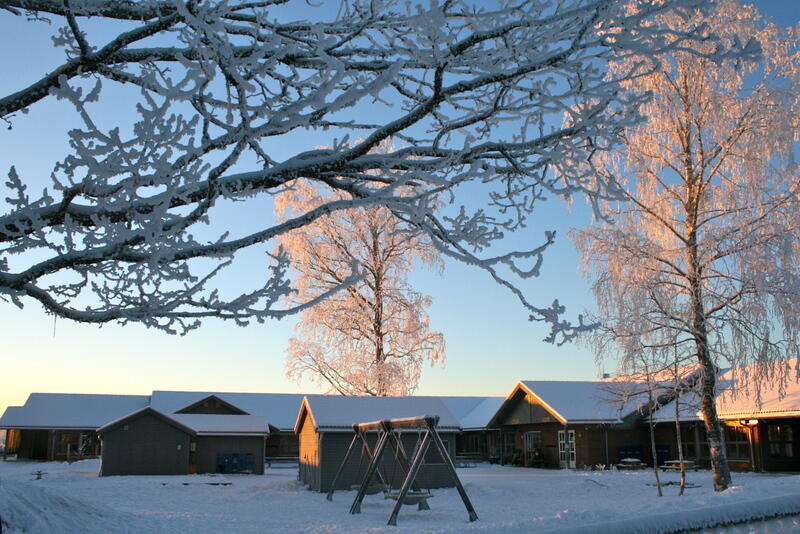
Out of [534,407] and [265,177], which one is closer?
[265,177]

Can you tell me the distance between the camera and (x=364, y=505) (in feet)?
59.6

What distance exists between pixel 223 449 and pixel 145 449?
3.39m

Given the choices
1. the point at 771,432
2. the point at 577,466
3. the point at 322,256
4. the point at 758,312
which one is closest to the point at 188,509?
the point at 322,256

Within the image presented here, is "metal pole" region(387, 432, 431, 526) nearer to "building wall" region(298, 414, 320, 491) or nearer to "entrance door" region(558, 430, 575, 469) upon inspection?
"building wall" region(298, 414, 320, 491)

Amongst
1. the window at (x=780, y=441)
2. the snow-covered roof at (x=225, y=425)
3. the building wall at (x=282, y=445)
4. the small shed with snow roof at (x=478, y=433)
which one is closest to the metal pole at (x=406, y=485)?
the window at (x=780, y=441)

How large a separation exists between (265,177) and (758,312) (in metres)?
14.1

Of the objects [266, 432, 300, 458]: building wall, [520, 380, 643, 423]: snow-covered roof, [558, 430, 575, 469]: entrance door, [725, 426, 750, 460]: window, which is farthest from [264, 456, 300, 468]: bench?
[725, 426, 750, 460]: window

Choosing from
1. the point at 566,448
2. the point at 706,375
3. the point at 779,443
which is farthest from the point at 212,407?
the point at 706,375

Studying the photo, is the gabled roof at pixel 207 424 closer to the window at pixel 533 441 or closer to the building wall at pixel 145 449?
the building wall at pixel 145 449

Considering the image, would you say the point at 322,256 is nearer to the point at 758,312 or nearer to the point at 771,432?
the point at 758,312

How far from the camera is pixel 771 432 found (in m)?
25.7

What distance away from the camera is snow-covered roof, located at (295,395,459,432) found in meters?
22.7

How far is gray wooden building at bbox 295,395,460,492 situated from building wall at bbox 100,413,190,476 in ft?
25.1

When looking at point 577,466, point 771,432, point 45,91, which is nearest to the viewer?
point 45,91
